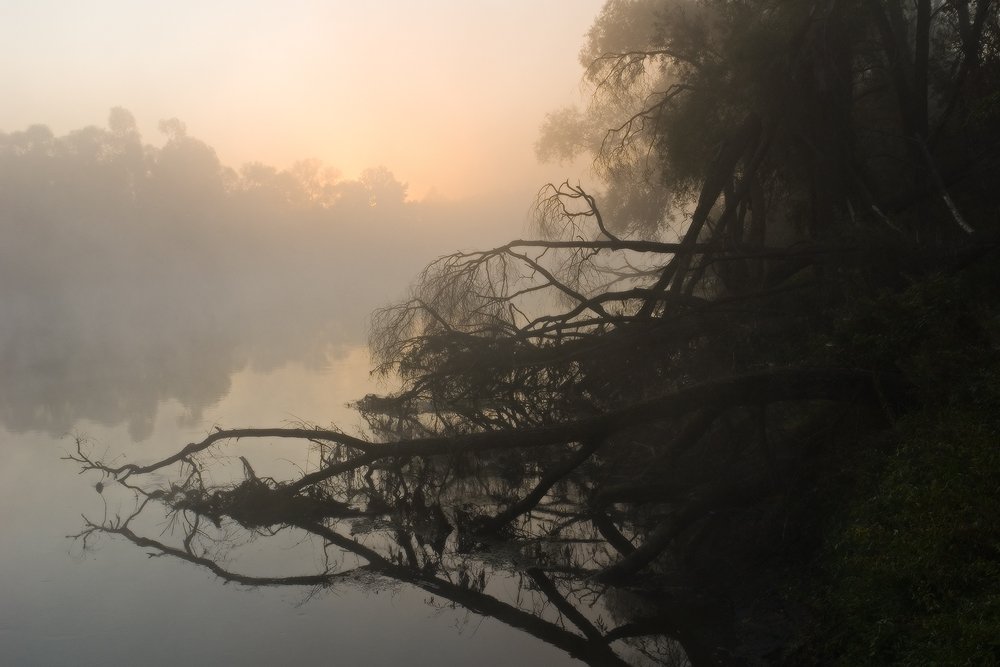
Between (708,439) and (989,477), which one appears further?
(708,439)

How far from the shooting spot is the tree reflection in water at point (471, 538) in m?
8.52

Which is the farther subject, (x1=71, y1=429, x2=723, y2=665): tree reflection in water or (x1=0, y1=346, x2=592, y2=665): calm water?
(x1=71, y1=429, x2=723, y2=665): tree reflection in water

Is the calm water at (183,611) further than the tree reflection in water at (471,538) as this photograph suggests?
No

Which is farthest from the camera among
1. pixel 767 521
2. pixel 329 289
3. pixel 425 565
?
pixel 329 289

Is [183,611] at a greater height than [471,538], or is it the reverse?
[183,611]

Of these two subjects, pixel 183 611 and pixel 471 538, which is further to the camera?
pixel 471 538

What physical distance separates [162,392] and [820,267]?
777 inches

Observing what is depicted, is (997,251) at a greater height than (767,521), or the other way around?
(997,251)

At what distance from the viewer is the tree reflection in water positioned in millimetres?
8516

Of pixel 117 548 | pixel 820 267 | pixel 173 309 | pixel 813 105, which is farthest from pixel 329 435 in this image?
pixel 173 309

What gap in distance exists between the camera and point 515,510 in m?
10.9

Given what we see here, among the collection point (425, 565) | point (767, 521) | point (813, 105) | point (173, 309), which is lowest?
point (767, 521)

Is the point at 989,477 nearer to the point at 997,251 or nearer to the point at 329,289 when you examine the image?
the point at 997,251

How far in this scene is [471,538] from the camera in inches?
436
